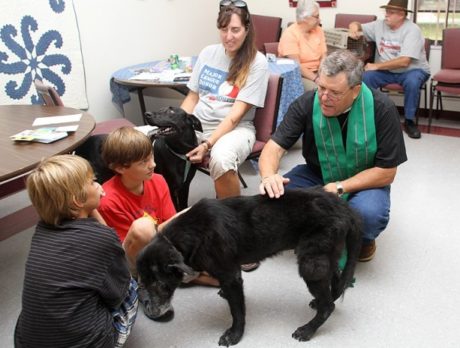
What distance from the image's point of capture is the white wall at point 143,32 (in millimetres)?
3758

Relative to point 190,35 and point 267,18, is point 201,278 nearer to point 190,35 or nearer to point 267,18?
point 190,35

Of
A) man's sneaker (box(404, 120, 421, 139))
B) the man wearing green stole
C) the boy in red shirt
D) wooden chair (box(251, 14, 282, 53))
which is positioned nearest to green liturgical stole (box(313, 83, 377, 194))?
the man wearing green stole

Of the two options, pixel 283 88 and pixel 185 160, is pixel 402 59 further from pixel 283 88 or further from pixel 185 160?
pixel 185 160

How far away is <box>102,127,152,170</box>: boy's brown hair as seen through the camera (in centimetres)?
167

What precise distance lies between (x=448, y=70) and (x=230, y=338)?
352 centimetres

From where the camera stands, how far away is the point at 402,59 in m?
3.94

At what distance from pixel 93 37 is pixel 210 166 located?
86.2 inches

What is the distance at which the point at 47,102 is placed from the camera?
2.59m

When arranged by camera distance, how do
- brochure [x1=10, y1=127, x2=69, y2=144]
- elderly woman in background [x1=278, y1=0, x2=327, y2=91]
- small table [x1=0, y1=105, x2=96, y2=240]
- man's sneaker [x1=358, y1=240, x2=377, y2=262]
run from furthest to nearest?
elderly woman in background [x1=278, y1=0, x2=327, y2=91] < man's sneaker [x1=358, y1=240, x2=377, y2=262] < brochure [x1=10, y1=127, x2=69, y2=144] < small table [x1=0, y1=105, x2=96, y2=240]

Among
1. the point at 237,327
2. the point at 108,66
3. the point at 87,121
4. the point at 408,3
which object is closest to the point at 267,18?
the point at 408,3

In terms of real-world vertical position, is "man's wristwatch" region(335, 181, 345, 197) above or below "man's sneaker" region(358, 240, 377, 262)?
above

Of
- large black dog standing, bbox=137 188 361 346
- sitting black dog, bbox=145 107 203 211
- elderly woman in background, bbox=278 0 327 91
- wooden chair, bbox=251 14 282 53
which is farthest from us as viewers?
wooden chair, bbox=251 14 282 53

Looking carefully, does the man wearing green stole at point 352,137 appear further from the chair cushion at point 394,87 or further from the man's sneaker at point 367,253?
the chair cushion at point 394,87

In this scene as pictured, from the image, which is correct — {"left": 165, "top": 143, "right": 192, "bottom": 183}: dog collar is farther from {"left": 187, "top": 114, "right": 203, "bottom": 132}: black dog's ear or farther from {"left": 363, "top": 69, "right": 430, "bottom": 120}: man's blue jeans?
{"left": 363, "top": 69, "right": 430, "bottom": 120}: man's blue jeans
